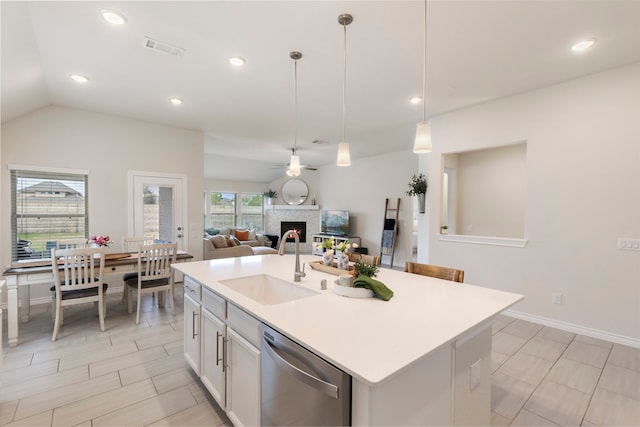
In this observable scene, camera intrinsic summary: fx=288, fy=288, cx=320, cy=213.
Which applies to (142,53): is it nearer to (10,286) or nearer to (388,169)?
(10,286)

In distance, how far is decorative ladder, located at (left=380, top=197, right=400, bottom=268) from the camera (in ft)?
21.9

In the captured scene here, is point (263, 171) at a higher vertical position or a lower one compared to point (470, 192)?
higher

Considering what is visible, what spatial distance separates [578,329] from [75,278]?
5.52 meters

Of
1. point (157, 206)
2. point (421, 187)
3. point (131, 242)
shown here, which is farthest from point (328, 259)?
point (157, 206)

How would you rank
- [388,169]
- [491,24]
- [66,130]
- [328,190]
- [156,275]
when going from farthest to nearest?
[328,190] → [388,169] → [66,130] → [156,275] → [491,24]

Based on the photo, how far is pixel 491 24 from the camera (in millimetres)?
2258

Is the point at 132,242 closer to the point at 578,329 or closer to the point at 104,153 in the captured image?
the point at 104,153

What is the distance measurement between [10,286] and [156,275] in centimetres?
124

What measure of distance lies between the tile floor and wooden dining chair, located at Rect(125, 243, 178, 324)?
47 cm

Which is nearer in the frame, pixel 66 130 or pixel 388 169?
pixel 66 130

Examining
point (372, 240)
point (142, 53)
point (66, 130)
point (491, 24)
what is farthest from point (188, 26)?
point (372, 240)

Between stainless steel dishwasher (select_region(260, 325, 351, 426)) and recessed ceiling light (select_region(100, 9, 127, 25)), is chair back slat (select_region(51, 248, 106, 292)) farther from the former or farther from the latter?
stainless steel dishwasher (select_region(260, 325, 351, 426))

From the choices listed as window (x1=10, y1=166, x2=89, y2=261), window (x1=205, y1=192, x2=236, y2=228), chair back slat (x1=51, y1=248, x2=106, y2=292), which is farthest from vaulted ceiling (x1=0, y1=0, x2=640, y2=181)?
window (x1=205, y1=192, x2=236, y2=228)

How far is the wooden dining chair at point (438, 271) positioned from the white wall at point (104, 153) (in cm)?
414
